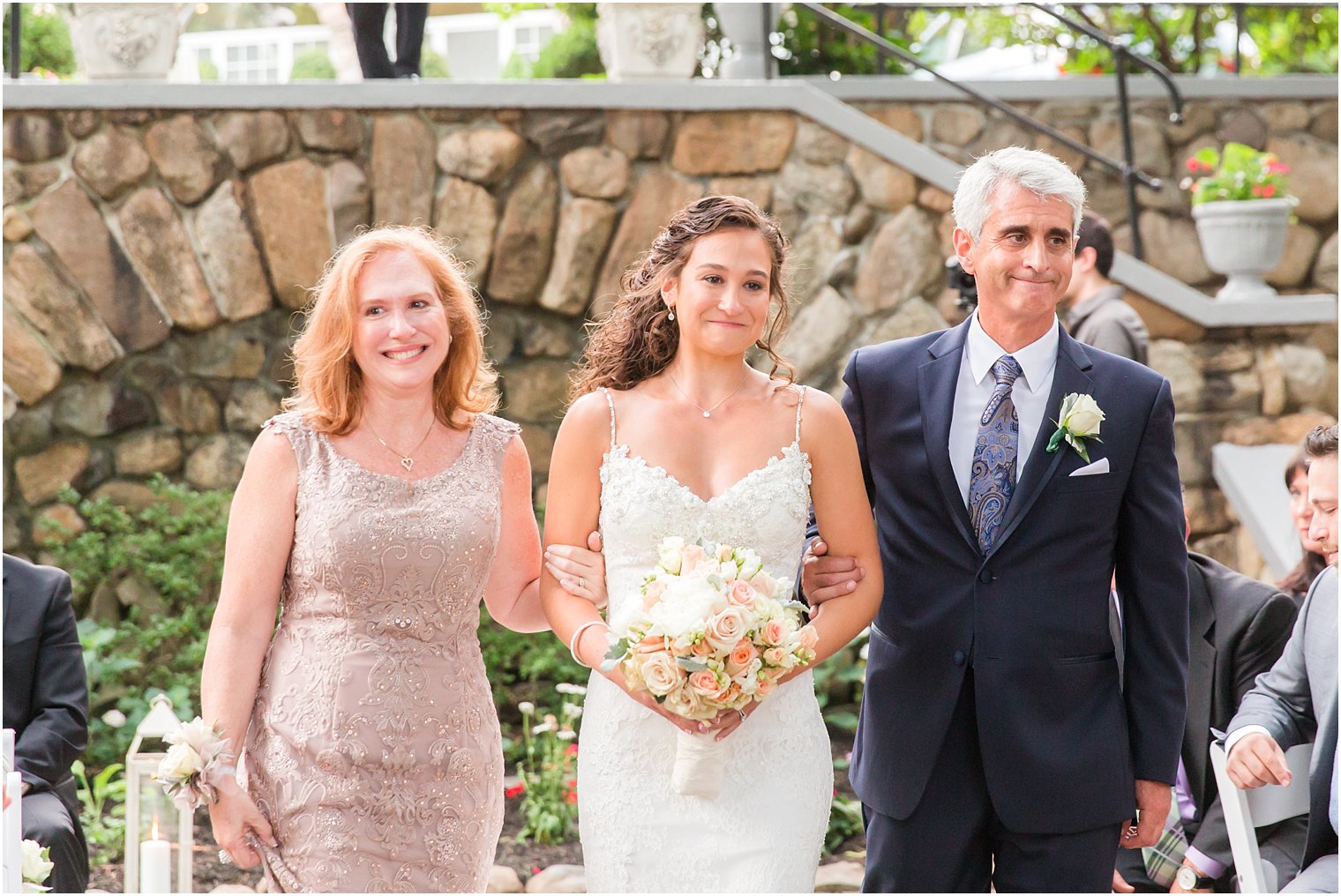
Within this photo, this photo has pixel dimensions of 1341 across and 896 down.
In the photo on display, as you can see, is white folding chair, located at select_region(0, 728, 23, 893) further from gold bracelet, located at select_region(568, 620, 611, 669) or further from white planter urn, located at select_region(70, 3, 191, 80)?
white planter urn, located at select_region(70, 3, 191, 80)

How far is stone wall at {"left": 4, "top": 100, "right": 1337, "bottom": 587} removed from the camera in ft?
19.5

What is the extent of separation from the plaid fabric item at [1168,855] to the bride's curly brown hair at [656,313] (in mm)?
1727

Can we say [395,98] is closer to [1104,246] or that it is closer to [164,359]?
[164,359]

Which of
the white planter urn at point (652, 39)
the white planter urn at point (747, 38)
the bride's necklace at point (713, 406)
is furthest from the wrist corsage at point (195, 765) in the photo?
the white planter urn at point (747, 38)

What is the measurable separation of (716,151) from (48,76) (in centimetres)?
327

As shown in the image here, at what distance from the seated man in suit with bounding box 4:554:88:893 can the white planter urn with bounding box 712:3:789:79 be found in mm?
4044

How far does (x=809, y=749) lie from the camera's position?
2.84 meters

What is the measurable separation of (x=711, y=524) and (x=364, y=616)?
2.29ft

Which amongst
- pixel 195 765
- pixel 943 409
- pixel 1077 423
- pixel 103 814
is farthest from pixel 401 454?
pixel 103 814

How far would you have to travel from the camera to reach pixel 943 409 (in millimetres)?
2910

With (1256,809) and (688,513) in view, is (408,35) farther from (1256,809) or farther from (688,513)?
(1256,809)

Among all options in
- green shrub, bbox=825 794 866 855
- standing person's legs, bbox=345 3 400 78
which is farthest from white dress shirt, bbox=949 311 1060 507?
standing person's legs, bbox=345 3 400 78

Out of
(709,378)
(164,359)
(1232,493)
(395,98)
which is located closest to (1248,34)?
(1232,493)

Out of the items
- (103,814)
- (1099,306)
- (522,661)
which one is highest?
(1099,306)
